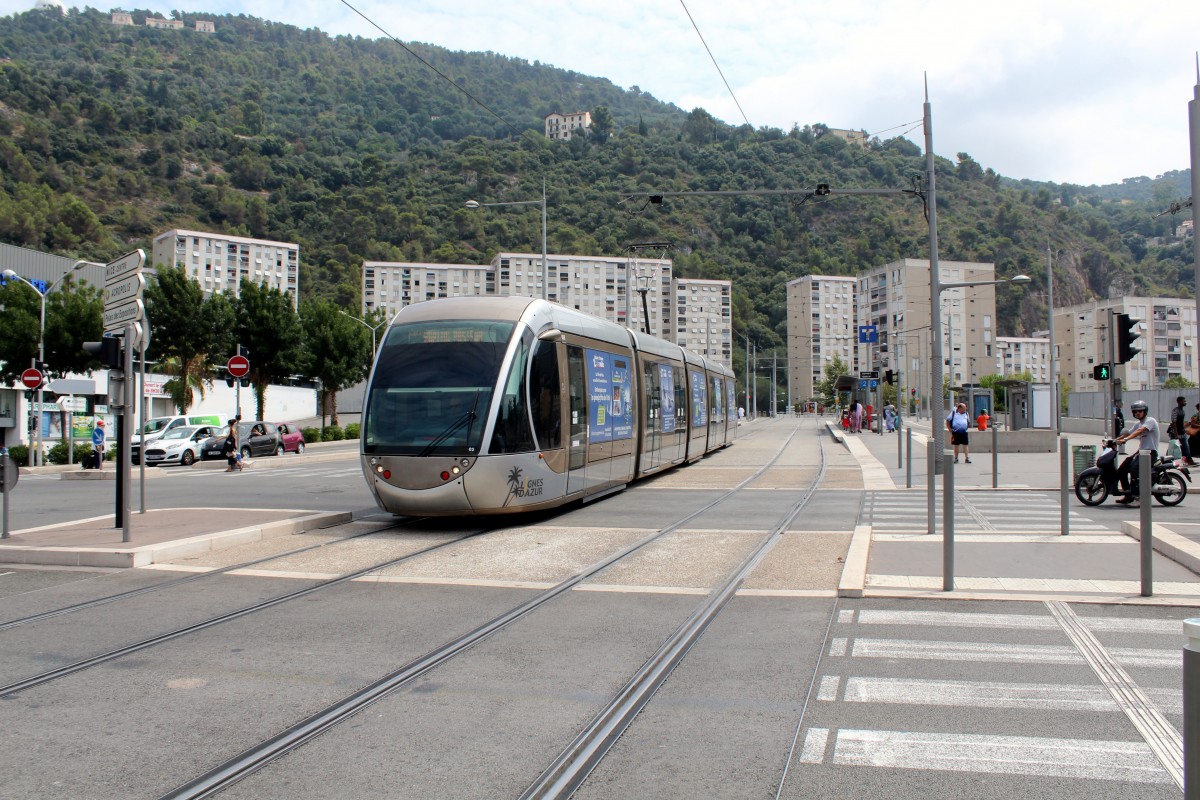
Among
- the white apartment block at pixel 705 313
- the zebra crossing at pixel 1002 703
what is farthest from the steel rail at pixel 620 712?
the white apartment block at pixel 705 313

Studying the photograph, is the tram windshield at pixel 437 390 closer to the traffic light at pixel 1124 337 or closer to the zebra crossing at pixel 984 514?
the zebra crossing at pixel 984 514

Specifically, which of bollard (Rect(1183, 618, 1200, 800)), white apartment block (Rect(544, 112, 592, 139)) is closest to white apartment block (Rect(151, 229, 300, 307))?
white apartment block (Rect(544, 112, 592, 139))

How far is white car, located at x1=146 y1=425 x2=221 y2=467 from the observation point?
36.8 meters

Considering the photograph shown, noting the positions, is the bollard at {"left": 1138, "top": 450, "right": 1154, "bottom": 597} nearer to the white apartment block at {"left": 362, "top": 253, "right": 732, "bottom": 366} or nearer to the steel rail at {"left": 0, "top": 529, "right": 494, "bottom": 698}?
the steel rail at {"left": 0, "top": 529, "right": 494, "bottom": 698}

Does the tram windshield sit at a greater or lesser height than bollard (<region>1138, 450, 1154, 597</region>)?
greater

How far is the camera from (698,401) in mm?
27156

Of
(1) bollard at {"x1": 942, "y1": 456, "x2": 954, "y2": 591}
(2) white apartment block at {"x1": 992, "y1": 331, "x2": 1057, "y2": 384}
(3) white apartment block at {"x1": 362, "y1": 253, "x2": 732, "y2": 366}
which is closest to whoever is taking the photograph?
(1) bollard at {"x1": 942, "y1": 456, "x2": 954, "y2": 591}

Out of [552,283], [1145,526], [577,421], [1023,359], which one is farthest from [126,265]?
[1023,359]

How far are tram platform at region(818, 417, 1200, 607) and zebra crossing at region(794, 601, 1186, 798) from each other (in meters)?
0.74

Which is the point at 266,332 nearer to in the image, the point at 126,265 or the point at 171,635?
the point at 126,265

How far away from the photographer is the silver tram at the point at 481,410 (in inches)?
489

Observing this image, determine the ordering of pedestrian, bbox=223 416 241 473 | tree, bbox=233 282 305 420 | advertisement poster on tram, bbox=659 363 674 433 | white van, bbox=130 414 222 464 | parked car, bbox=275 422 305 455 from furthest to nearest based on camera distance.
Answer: tree, bbox=233 282 305 420 → parked car, bbox=275 422 305 455 → white van, bbox=130 414 222 464 → pedestrian, bbox=223 416 241 473 → advertisement poster on tram, bbox=659 363 674 433

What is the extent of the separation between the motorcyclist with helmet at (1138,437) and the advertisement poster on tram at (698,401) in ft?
38.4

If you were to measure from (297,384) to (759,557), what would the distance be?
81533mm
